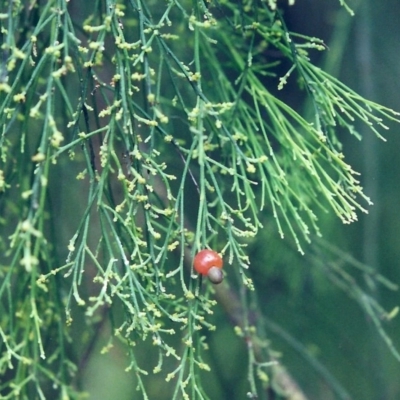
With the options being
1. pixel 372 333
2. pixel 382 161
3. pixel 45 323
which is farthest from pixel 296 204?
pixel 45 323

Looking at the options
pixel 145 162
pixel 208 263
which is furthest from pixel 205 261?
pixel 145 162

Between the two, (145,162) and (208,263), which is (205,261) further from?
(145,162)

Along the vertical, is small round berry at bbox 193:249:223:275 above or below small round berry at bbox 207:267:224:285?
above

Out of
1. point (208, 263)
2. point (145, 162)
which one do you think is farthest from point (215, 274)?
point (145, 162)

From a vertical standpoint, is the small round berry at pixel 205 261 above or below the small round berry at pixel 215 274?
above

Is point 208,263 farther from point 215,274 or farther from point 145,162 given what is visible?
point 145,162
